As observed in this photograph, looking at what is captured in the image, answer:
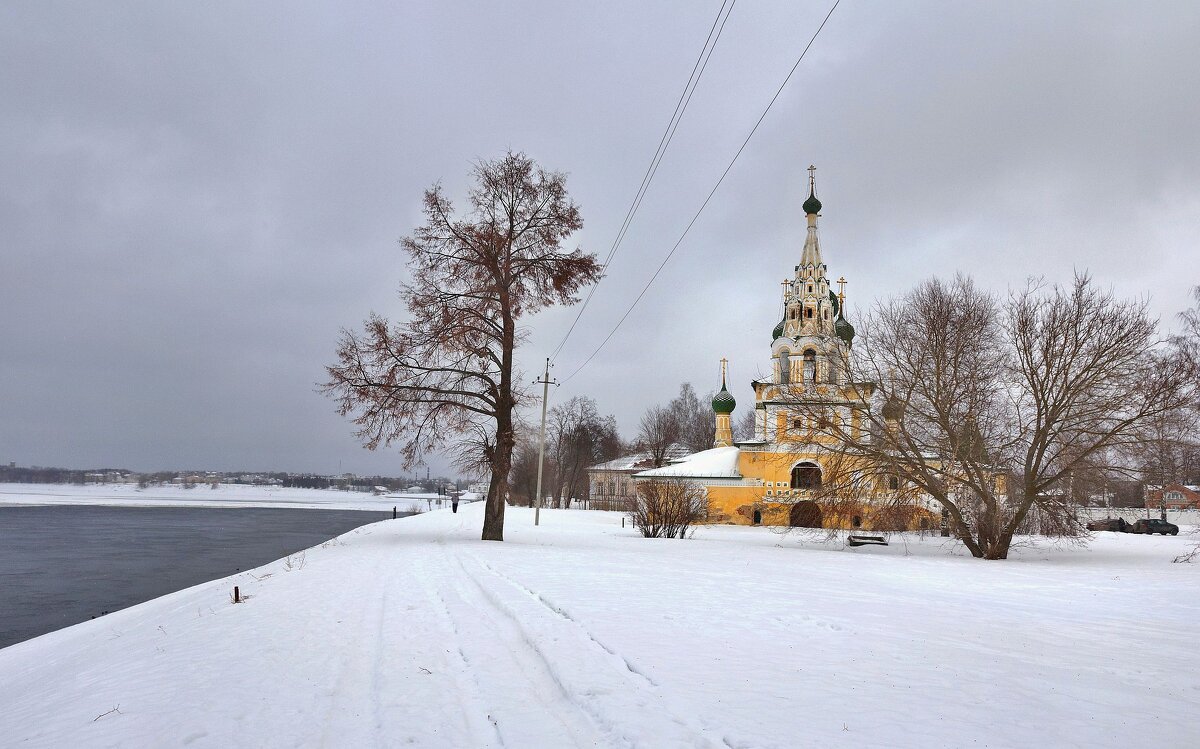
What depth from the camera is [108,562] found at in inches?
1027

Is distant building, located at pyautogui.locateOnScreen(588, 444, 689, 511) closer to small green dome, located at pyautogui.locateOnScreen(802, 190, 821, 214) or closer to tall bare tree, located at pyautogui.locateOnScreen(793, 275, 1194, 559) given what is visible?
small green dome, located at pyautogui.locateOnScreen(802, 190, 821, 214)

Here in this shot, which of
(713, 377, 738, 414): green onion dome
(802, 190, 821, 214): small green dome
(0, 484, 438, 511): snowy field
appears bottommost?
(0, 484, 438, 511): snowy field

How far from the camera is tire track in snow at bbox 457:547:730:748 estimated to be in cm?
501

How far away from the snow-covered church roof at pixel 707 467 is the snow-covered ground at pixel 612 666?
97.7 feet

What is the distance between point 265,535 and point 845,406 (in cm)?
3000

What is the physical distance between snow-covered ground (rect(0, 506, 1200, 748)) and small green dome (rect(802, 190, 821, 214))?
32037mm

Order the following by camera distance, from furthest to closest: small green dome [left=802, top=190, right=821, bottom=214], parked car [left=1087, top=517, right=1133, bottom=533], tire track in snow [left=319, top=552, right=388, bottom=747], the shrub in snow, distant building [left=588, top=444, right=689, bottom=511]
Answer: distant building [left=588, top=444, right=689, bottom=511]
parked car [left=1087, top=517, right=1133, bottom=533]
small green dome [left=802, top=190, right=821, bottom=214]
the shrub in snow
tire track in snow [left=319, top=552, right=388, bottom=747]

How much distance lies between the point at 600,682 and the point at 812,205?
40.8 metres

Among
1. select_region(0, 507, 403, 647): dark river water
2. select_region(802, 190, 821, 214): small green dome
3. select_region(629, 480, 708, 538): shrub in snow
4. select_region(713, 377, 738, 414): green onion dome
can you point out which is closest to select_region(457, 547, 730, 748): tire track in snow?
select_region(0, 507, 403, 647): dark river water

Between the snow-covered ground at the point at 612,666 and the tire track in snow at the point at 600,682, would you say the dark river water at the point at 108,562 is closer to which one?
the snow-covered ground at the point at 612,666

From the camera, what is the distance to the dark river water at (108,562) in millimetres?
17000

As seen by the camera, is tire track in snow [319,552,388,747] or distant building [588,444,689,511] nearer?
tire track in snow [319,552,388,747]

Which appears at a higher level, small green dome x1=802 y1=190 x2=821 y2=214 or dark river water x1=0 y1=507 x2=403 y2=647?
small green dome x1=802 y1=190 x2=821 y2=214

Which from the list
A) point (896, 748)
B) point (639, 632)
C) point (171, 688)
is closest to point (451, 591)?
point (639, 632)
